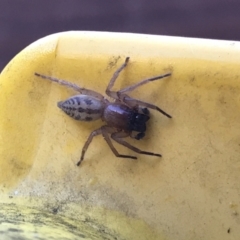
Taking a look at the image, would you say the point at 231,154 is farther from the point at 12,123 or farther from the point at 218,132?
the point at 12,123

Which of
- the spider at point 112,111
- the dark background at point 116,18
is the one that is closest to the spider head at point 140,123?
the spider at point 112,111

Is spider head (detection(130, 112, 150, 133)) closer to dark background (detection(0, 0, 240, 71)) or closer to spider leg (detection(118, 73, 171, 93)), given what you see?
spider leg (detection(118, 73, 171, 93))

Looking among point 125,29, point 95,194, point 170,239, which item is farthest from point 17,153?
point 125,29

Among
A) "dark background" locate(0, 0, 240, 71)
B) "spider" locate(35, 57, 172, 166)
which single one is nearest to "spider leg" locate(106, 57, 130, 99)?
"spider" locate(35, 57, 172, 166)

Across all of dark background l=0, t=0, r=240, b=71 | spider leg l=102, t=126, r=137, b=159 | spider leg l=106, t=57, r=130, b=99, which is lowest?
spider leg l=102, t=126, r=137, b=159

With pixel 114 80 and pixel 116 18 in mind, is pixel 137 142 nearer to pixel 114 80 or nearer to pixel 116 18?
pixel 114 80

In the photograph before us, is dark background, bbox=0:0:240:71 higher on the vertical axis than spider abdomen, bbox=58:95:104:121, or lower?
higher

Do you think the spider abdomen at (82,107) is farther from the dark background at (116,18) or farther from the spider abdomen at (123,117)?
the dark background at (116,18)
